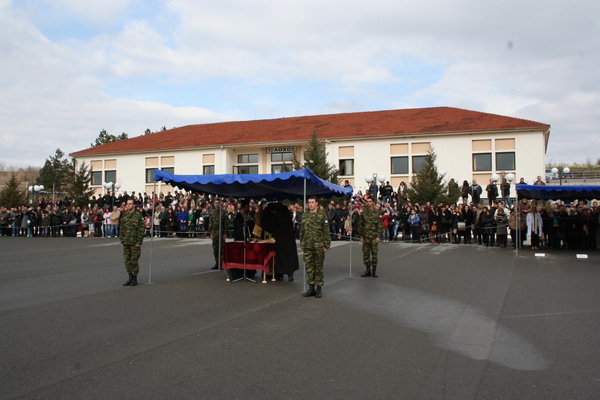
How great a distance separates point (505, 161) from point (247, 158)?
78.6 feet

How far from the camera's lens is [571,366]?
5633mm

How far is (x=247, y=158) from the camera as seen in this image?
48906mm

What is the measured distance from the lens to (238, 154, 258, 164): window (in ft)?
159

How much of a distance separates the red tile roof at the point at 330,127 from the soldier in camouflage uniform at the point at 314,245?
32866 mm

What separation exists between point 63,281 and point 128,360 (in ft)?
23.2

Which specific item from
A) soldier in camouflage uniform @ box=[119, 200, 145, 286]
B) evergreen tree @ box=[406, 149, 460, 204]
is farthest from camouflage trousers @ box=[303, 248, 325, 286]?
evergreen tree @ box=[406, 149, 460, 204]

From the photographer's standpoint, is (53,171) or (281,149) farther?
(53,171)

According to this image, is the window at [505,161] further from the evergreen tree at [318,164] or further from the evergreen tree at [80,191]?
the evergreen tree at [80,191]

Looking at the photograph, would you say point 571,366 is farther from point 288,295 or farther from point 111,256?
point 111,256

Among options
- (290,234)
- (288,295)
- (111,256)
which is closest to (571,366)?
(288,295)

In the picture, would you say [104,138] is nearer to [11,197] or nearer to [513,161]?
[11,197]

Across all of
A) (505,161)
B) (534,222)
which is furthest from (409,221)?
(505,161)

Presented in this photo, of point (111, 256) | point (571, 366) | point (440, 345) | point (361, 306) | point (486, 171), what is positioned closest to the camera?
point (571, 366)

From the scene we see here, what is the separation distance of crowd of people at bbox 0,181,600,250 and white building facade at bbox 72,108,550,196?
6099 millimetres
